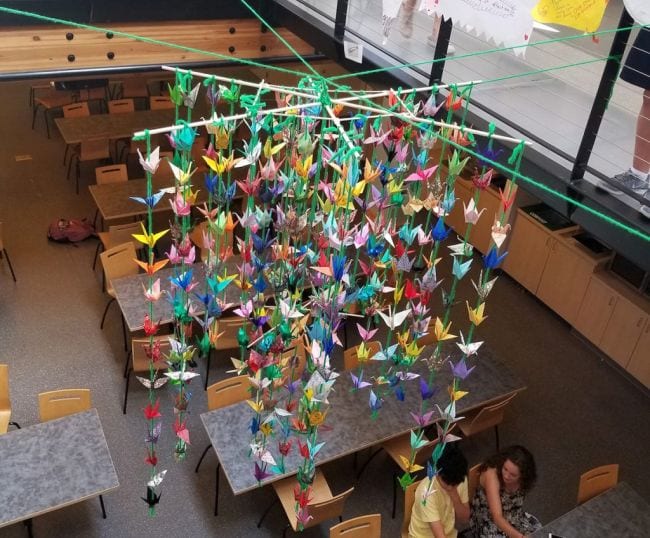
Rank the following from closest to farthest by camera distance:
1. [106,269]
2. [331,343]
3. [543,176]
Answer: [331,343]
[543,176]
[106,269]

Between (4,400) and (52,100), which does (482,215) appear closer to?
(4,400)

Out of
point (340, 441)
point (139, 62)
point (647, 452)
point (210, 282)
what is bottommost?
point (647, 452)

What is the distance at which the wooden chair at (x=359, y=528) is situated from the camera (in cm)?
447

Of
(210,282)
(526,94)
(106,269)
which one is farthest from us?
(106,269)

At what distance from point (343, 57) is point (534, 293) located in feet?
11.6

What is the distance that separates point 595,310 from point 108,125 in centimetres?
587

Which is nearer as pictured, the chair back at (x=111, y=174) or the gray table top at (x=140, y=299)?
the gray table top at (x=140, y=299)

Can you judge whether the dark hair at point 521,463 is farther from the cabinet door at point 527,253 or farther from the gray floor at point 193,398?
the cabinet door at point 527,253

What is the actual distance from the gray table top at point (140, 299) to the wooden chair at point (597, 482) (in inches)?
121

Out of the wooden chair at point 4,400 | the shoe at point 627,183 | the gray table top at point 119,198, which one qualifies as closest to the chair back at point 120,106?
the gray table top at point 119,198

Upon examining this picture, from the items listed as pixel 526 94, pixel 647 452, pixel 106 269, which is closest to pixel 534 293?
pixel 647 452

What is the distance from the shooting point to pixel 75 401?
16.5 feet

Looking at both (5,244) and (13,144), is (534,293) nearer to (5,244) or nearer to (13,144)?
(5,244)

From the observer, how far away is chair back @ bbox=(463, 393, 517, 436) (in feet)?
17.9
